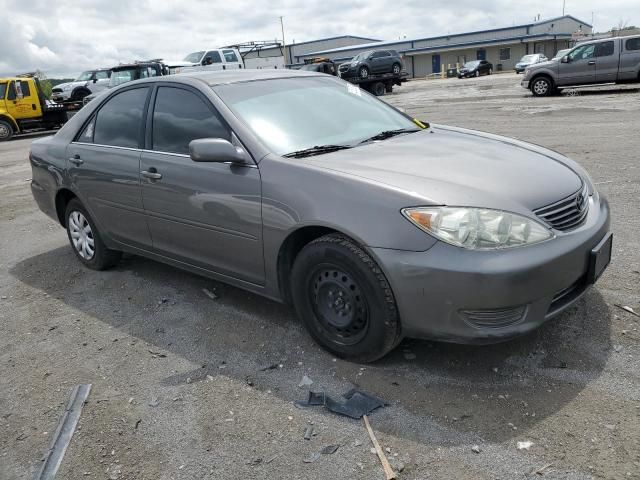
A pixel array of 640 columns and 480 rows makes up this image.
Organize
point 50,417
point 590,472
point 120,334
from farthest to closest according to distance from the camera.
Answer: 1. point 120,334
2. point 50,417
3. point 590,472

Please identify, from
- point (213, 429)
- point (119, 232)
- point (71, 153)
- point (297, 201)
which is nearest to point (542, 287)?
point (297, 201)

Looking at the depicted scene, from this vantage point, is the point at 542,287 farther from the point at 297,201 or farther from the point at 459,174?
the point at 297,201

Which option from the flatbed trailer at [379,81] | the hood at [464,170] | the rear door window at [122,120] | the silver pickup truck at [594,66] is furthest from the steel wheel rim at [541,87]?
the rear door window at [122,120]

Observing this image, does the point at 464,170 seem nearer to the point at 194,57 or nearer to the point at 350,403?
the point at 350,403

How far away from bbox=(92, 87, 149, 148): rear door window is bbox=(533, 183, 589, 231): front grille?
289 cm

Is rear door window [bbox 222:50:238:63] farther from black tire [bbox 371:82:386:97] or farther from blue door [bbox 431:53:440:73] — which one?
blue door [bbox 431:53:440:73]

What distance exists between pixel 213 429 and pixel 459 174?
1809mm

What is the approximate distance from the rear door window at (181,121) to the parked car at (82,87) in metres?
23.8

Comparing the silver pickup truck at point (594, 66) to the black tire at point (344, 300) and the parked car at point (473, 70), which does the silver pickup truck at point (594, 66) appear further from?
the parked car at point (473, 70)

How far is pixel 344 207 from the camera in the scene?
2.96 m

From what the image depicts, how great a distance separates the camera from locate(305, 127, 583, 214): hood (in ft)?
9.32

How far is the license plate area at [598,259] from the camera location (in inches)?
118

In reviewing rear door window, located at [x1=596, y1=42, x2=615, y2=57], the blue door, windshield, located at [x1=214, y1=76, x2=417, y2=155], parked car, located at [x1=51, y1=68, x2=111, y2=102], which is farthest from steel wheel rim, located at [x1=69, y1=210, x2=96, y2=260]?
the blue door

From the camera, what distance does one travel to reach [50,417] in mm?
3029
